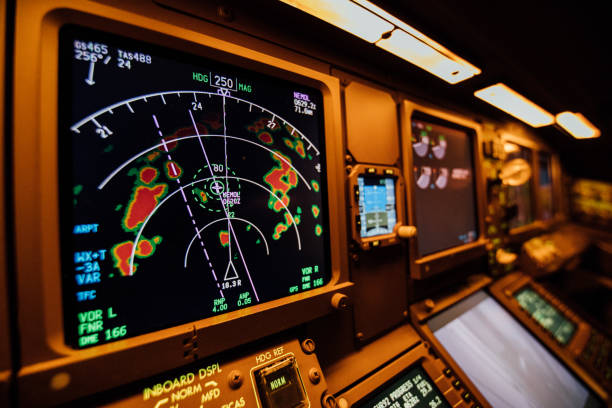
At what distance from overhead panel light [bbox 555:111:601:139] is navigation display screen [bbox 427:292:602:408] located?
1.96 meters

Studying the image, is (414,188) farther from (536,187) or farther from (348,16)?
(536,187)

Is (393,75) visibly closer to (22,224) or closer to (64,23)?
(64,23)

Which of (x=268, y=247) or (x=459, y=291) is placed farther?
(x=459, y=291)

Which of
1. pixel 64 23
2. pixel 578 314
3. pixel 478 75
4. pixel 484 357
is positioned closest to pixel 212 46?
pixel 64 23

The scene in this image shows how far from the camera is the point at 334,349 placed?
1.10 metres

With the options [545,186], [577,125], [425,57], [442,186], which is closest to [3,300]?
[425,57]

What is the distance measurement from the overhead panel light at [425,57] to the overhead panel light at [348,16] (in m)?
0.08

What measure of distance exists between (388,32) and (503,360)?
73.2 inches

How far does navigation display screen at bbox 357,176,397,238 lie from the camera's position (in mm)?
1219

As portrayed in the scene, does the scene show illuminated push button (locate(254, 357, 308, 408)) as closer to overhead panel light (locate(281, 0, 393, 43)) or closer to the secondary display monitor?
overhead panel light (locate(281, 0, 393, 43))

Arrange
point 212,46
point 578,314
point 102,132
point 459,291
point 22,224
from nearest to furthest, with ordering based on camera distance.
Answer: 1. point 22,224
2. point 102,132
3. point 212,46
4. point 459,291
5. point 578,314

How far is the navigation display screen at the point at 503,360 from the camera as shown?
1322 millimetres

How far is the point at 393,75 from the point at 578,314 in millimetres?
2712

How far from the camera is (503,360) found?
146cm
